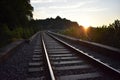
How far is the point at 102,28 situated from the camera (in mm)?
17312

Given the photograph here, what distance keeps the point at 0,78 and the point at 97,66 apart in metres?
3.64

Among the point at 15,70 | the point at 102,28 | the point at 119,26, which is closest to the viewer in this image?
the point at 15,70

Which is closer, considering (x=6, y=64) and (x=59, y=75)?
(x=59, y=75)

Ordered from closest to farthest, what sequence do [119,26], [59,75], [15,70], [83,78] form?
1. [83,78]
2. [59,75]
3. [15,70]
4. [119,26]

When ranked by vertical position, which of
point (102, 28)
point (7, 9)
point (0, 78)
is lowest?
point (0, 78)

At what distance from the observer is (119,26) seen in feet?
46.8

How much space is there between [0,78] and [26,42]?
1487 cm

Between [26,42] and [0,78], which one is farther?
[26,42]

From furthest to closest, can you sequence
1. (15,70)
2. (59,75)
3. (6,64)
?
(6,64) < (15,70) < (59,75)

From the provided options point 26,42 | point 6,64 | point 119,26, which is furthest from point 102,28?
point 6,64

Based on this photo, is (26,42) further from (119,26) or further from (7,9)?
(119,26)

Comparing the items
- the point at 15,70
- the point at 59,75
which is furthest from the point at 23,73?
the point at 59,75

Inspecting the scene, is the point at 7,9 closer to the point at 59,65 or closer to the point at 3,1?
the point at 3,1

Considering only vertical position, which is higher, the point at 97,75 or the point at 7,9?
the point at 7,9
